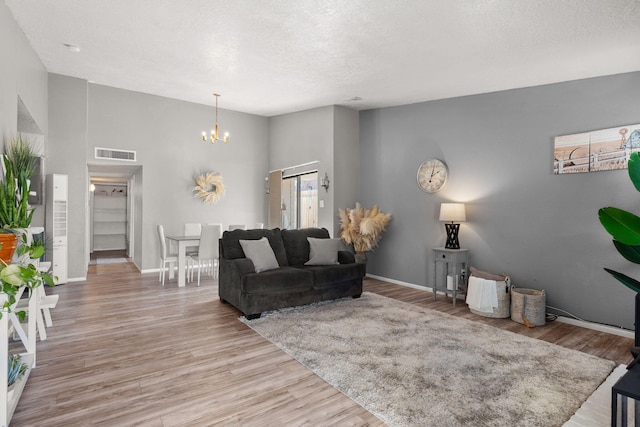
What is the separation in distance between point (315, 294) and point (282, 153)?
156 inches

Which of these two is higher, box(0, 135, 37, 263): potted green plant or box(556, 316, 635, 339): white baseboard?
box(0, 135, 37, 263): potted green plant

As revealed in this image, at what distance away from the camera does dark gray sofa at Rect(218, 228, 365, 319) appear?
3.87m

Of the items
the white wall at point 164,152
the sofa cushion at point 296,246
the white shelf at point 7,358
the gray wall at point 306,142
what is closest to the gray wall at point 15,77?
the white wall at point 164,152

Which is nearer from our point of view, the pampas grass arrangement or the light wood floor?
the light wood floor

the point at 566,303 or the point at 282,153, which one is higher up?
the point at 282,153

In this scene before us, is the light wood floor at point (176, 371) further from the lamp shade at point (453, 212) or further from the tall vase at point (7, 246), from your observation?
the lamp shade at point (453, 212)

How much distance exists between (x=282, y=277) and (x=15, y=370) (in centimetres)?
239

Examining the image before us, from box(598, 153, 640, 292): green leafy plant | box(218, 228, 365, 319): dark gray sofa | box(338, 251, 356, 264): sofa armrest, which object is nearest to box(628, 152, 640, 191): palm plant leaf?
box(598, 153, 640, 292): green leafy plant

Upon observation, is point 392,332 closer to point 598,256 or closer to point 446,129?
point 598,256

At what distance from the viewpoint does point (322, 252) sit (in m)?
4.74

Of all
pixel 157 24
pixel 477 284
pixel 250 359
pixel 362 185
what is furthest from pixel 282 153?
pixel 250 359

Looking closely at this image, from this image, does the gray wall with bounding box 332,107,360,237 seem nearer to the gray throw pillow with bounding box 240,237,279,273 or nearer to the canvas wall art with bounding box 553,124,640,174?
the gray throw pillow with bounding box 240,237,279,273

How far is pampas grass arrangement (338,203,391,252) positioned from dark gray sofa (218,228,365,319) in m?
0.77

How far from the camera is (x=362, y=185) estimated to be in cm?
642
